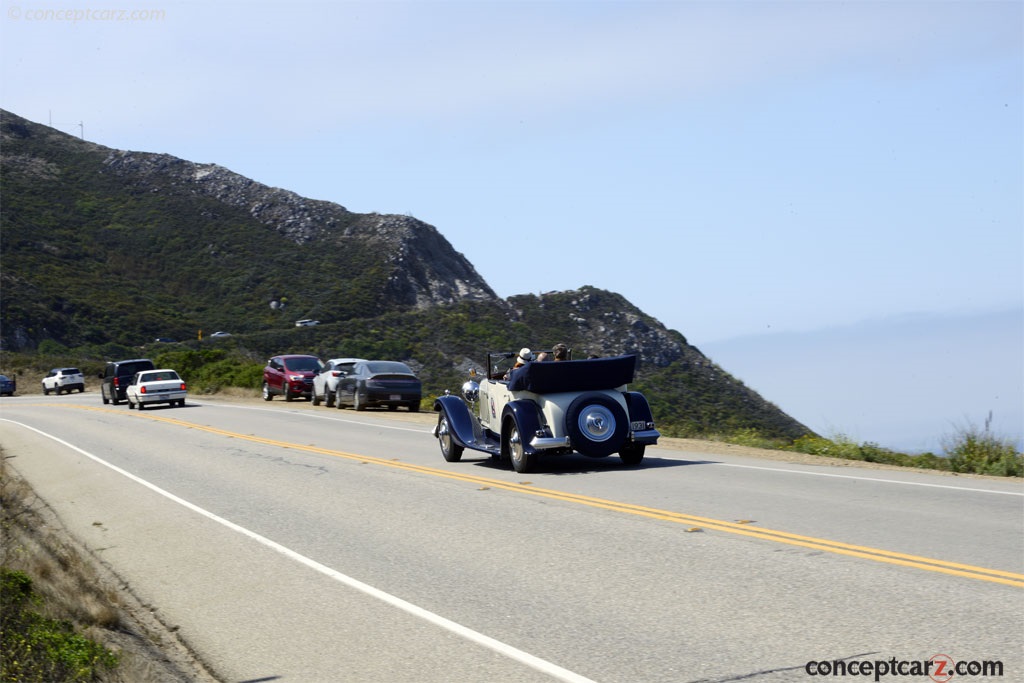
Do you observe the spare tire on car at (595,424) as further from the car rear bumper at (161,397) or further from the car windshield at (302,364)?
the car windshield at (302,364)

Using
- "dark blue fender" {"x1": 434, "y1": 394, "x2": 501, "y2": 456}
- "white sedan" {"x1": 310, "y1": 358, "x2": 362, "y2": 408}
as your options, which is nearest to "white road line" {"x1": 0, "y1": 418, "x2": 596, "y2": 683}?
"dark blue fender" {"x1": 434, "y1": 394, "x2": 501, "y2": 456}

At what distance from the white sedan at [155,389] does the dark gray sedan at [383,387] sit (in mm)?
7801

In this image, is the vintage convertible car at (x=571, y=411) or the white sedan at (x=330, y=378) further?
the white sedan at (x=330, y=378)

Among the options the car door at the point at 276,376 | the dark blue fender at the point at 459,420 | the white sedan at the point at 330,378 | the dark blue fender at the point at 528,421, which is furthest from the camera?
the car door at the point at 276,376

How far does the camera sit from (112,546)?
35.9 feet

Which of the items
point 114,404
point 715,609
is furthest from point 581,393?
point 114,404

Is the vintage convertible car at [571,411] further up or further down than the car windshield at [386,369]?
further down

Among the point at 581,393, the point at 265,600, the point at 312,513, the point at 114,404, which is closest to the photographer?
the point at 265,600

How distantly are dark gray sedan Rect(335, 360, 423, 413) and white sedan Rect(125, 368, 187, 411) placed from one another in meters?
7.80

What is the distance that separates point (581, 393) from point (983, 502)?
17.1 ft

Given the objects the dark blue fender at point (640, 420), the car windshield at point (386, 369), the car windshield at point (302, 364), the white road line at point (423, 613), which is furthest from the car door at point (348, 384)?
the white road line at point (423, 613)

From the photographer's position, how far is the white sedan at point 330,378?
34.5 m

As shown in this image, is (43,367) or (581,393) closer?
(581,393)

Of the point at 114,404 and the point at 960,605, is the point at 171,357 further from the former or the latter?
the point at 960,605
